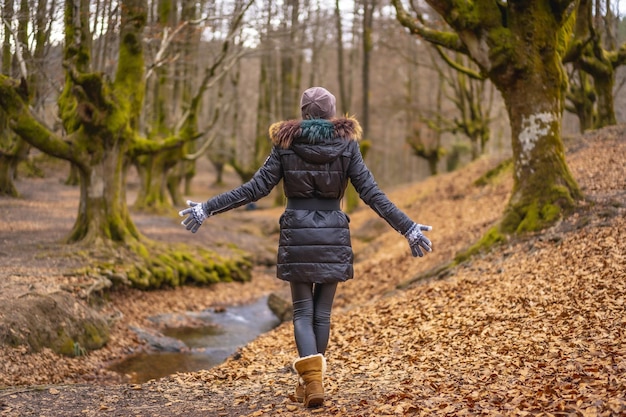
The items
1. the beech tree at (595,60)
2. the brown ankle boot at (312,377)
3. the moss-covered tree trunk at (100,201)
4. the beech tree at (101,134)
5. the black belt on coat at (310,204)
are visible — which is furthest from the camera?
the beech tree at (595,60)

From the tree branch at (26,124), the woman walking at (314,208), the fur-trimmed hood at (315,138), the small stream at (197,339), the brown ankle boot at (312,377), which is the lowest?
the small stream at (197,339)

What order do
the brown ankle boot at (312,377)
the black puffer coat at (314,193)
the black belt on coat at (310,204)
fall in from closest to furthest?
the brown ankle boot at (312,377) → the black puffer coat at (314,193) → the black belt on coat at (310,204)

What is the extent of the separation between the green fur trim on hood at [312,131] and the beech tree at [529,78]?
239 inches

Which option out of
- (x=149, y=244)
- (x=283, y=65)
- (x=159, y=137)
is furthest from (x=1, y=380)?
(x=283, y=65)

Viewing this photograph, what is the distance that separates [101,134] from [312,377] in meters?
9.70

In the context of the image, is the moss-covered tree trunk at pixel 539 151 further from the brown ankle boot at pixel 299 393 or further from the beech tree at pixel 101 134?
the beech tree at pixel 101 134

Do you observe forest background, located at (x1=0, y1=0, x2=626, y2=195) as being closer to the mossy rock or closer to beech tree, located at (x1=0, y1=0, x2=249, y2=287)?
beech tree, located at (x1=0, y1=0, x2=249, y2=287)

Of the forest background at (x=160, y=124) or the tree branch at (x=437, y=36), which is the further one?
the tree branch at (x=437, y=36)

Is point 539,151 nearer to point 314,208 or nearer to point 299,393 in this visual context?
point 314,208

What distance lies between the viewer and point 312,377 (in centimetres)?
509

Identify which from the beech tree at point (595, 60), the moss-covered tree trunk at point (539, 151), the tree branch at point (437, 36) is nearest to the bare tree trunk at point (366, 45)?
the beech tree at point (595, 60)

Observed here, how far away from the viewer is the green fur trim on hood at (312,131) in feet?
17.2

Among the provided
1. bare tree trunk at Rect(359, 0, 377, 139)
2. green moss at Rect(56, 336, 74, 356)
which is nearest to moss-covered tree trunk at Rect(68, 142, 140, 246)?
green moss at Rect(56, 336, 74, 356)

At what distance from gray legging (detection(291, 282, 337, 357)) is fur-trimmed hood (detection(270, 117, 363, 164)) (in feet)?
3.48
